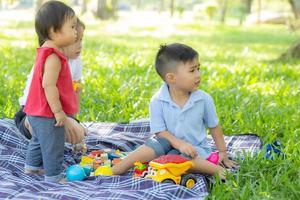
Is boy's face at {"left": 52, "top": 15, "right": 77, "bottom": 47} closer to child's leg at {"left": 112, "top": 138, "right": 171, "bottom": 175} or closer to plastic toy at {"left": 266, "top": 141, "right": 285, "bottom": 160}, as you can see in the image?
child's leg at {"left": 112, "top": 138, "right": 171, "bottom": 175}

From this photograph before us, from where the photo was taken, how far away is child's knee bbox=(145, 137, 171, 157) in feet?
13.5

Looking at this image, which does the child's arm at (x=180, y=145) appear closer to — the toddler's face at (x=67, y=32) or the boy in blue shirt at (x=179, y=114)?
the boy in blue shirt at (x=179, y=114)

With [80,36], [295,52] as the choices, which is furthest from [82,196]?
[295,52]

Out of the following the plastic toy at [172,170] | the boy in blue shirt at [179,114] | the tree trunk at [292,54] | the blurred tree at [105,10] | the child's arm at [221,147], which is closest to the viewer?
the plastic toy at [172,170]

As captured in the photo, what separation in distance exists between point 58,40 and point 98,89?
9.36 ft

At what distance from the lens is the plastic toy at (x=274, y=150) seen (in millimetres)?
4173

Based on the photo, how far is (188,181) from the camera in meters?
3.80

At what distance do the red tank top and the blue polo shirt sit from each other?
58cm

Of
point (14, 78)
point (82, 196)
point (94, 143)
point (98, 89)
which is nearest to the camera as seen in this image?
point (82, 196)

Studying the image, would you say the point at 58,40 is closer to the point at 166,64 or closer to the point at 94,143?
the point at 166,64

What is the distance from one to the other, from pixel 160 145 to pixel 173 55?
62 cm

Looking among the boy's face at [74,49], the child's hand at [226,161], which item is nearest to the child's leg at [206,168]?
the child's hand at [226,161]

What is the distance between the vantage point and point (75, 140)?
4.30 m

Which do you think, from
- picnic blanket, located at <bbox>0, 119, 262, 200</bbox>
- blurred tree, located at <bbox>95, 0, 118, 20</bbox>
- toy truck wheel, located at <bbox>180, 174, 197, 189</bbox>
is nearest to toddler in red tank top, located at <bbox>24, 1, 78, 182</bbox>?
picnic blanket, located at <bbox>0, 119, 262, 200</bbox>
